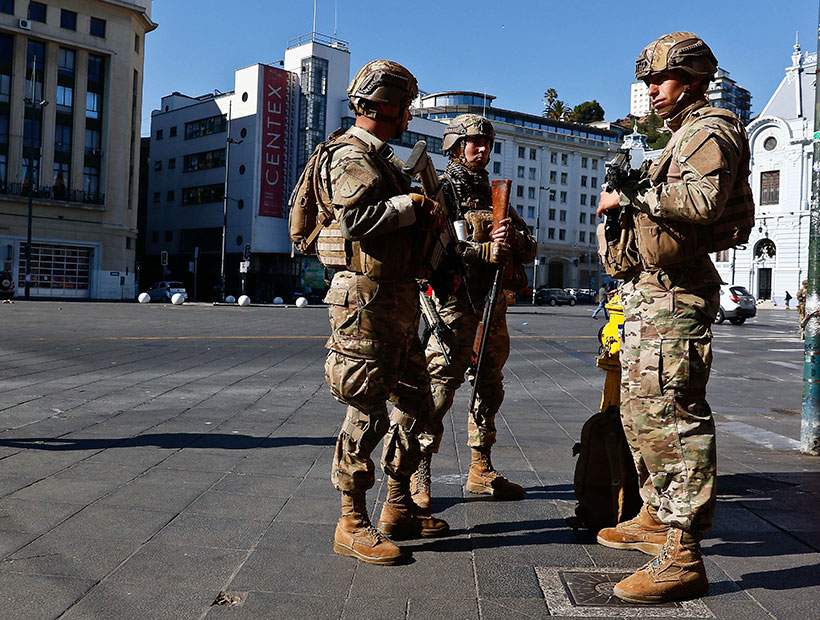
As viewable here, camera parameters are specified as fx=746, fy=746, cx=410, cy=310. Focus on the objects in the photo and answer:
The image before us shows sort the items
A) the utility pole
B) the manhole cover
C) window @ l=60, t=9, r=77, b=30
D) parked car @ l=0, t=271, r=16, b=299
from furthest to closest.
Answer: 1. window @ l=60, t=9, r=77, b=30
2. parked car @ l=0, t=271, r=16, b=299
3. the utility pole
4. the manhole cover

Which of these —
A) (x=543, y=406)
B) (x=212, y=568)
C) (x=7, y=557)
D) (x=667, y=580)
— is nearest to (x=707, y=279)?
(x=667, y=580)

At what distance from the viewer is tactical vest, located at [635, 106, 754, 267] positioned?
296cm

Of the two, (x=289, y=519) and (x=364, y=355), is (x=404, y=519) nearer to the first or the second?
(x=289, y=519)

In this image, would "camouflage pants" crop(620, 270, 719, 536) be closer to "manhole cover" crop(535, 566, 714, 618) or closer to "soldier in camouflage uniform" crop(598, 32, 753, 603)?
"soldier in camouflage uniform" crop(598, 32, 753, 603)

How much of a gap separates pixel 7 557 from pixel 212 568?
0.85m

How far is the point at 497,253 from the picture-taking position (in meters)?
4.01

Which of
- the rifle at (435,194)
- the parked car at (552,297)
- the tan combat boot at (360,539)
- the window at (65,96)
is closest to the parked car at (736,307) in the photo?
the parked car at (552,297)

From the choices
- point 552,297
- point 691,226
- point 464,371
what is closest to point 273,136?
point 552,297

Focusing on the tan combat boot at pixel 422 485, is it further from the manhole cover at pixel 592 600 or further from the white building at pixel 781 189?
the white building at pixel 781 189

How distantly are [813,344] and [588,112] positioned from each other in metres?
92.7

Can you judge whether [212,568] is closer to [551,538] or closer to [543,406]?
[551,538]

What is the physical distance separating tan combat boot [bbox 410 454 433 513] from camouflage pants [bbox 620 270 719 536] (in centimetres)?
124

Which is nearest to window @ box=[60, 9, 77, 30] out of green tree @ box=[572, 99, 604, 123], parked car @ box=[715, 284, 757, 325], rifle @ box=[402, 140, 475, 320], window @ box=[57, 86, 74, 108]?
window @ box=[57, 86, 74, 108]

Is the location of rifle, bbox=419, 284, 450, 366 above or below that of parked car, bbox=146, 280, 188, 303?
below
